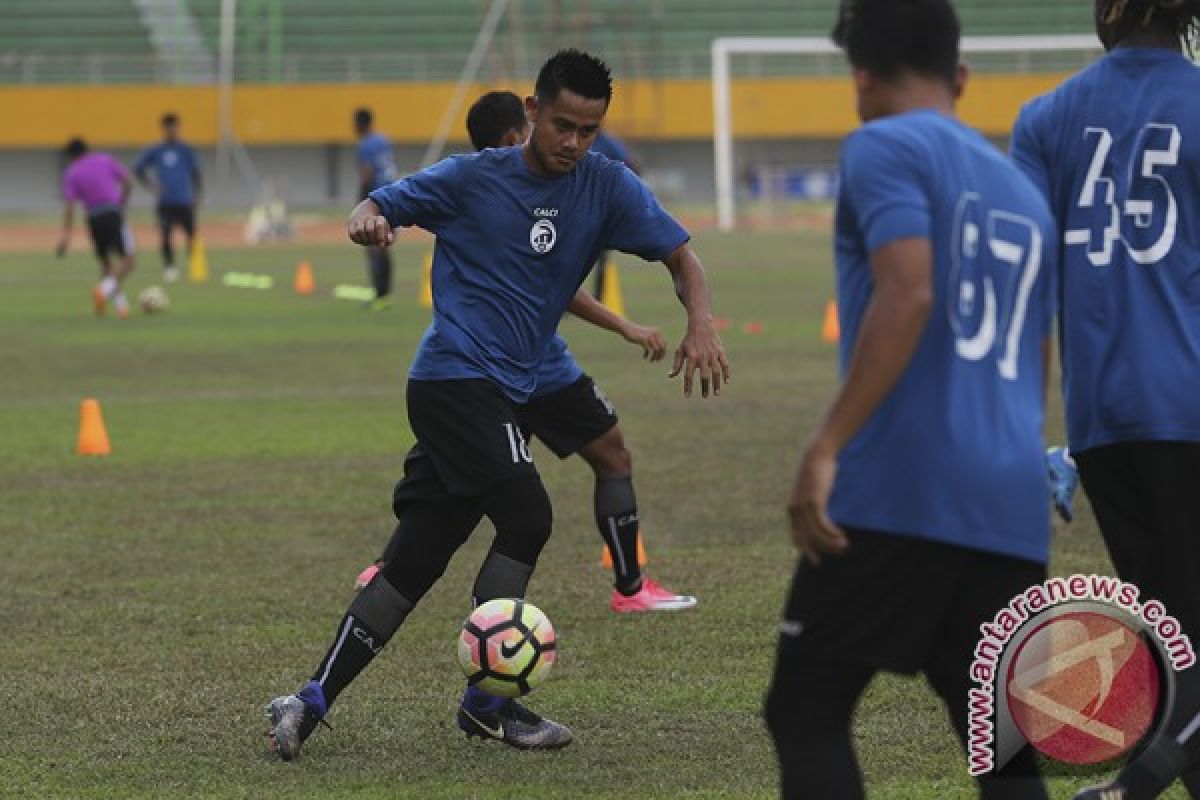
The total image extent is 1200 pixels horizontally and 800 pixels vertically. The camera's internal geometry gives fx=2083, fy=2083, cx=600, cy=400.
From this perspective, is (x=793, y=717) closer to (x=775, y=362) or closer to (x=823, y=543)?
(x=823, y=543)

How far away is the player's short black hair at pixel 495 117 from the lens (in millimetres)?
7441

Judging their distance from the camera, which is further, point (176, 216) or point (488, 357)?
point (176, 216)

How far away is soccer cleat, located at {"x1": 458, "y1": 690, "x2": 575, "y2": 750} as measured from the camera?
6.16m

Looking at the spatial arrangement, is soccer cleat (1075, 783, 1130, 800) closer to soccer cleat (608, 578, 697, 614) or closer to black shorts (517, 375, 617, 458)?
black shorts (517, 375, 617, 458)

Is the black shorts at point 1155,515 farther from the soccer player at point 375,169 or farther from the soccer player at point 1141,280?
the soccer player at point 375,169

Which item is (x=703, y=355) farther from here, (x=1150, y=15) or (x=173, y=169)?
(x=173, y=169)

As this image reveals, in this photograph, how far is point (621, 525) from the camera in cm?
823

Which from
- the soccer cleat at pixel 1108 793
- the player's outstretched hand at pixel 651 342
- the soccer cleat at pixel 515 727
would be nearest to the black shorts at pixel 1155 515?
the soccer cleat at pixel 1108 793

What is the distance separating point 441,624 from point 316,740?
5.78ft

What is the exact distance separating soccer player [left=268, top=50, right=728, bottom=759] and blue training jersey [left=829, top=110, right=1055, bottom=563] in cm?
213

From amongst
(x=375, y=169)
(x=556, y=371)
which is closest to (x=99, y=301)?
(x=375, y=169)

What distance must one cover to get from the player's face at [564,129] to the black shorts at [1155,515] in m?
1.82

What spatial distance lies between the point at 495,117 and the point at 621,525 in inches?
69.0

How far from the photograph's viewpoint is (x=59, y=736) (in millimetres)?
6324
